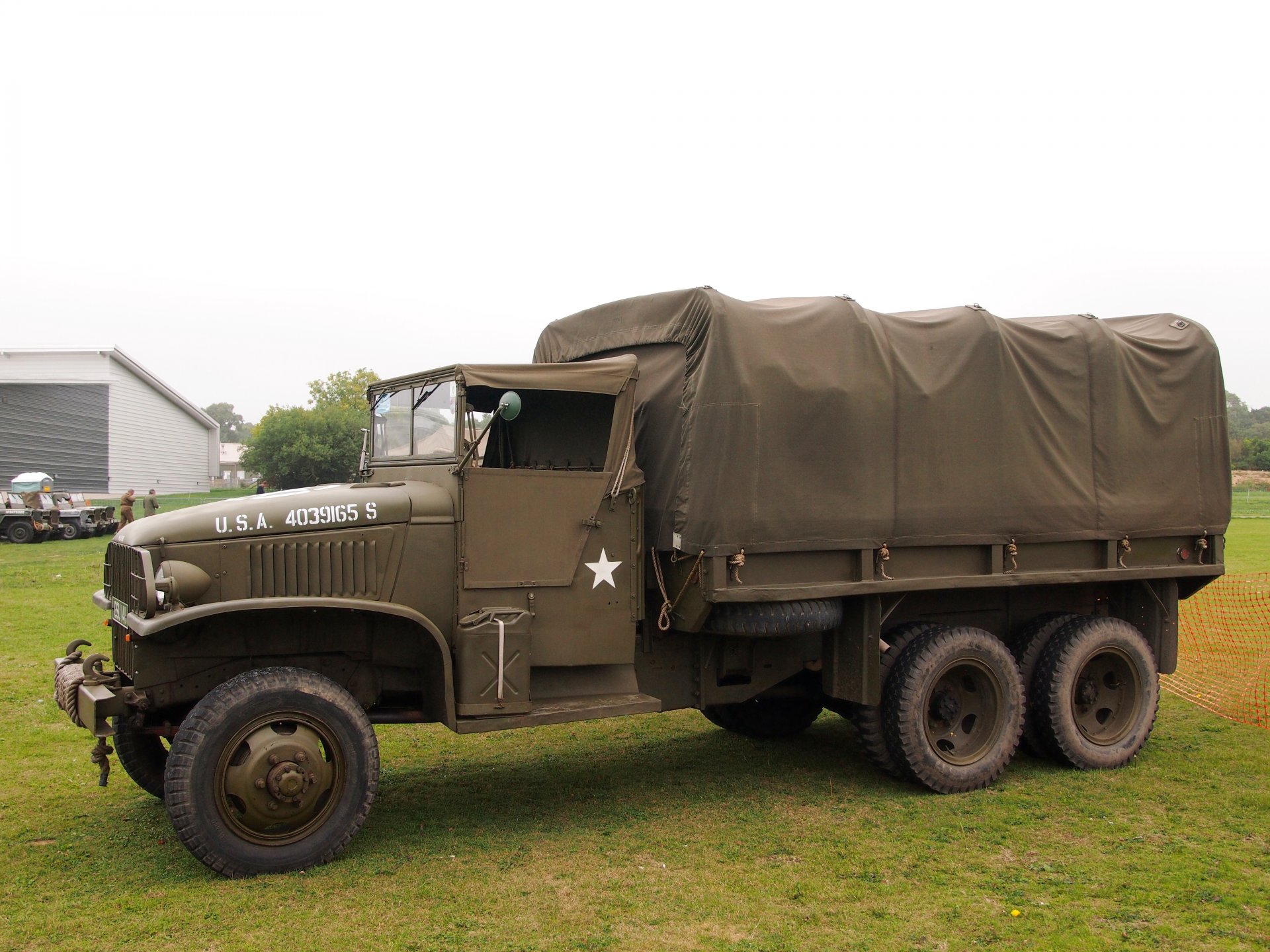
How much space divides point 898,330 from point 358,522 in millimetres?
3650

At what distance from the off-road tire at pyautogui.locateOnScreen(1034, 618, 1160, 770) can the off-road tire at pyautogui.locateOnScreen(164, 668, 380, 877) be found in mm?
4687

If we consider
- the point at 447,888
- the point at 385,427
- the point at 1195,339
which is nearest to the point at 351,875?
the point at 447,888

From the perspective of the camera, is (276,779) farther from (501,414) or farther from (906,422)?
(906,422)

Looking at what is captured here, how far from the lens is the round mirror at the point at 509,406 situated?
231 inches

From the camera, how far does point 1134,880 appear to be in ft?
17.5

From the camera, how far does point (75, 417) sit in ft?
137

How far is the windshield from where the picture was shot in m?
6.36

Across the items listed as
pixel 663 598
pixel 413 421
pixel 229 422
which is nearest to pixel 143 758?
pixel 413 421

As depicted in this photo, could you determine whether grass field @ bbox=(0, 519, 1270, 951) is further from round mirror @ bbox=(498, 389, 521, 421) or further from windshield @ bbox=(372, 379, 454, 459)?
round mirror @ bbox=(498, 389, 521, 421)

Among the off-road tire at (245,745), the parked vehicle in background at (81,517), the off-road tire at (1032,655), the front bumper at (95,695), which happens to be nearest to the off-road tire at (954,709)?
the off-road tire at (1032,655)

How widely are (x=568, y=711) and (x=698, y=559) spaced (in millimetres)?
1144

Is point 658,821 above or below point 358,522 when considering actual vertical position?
below

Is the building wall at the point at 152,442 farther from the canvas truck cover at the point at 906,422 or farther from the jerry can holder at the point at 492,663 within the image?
the jerry can holder at the point at 492,663

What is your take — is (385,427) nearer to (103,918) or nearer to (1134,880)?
(103,918)
